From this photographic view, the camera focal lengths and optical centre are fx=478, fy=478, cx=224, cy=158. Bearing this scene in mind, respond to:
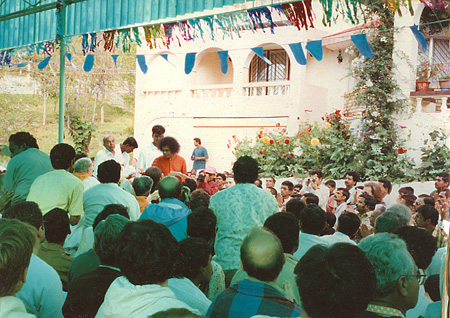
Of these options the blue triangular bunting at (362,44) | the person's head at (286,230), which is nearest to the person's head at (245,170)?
the person's head at (286,230)

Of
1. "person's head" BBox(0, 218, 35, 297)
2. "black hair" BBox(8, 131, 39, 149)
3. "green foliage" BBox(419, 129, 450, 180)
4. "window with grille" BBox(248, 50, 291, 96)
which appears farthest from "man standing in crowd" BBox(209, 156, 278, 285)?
"window with grille" BBox(248, 50, 291, 96)

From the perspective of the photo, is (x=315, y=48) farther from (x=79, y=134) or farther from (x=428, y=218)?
(x=79, y=134)

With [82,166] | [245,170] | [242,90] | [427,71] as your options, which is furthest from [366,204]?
[242,90]

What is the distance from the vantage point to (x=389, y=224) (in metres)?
3.10

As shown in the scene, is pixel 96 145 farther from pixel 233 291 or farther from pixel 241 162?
pixel 233 291

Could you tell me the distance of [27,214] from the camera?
2822mm

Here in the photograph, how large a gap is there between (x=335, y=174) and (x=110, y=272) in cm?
667

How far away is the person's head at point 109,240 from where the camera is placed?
244 centimetres

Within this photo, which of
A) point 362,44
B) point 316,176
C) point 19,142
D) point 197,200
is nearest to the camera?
point 197,200

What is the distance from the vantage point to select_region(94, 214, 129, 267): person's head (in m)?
2.44

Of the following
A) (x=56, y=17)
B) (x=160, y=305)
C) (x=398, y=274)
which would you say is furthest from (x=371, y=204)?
(x=56, y=17)

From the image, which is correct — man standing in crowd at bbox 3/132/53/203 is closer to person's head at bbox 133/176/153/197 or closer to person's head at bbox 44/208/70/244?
person's head at bbox 133/176/153/197

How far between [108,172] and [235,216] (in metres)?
1.24

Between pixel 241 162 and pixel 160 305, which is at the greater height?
pixel 241 162
